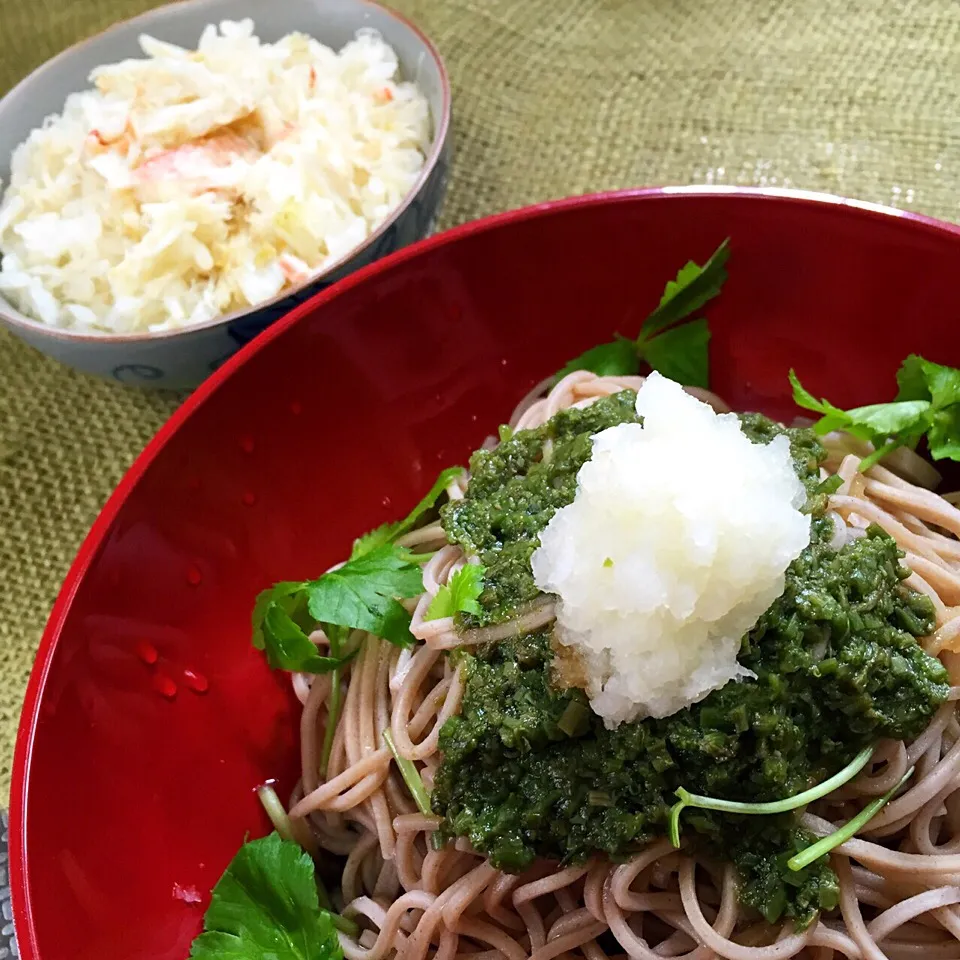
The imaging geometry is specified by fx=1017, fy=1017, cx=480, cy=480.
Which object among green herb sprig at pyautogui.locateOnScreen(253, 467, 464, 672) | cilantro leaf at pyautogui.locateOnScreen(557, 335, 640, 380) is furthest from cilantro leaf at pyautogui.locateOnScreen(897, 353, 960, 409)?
green herb sprig at pyautogui.locateOnScreen(253, 467, 464, 672)

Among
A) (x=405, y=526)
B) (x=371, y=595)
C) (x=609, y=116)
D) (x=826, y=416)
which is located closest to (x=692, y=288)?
(x=826, y=416)

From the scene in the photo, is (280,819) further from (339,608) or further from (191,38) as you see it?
(191,38)

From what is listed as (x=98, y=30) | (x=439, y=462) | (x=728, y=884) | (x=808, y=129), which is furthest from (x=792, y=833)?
(x=98, y=30)

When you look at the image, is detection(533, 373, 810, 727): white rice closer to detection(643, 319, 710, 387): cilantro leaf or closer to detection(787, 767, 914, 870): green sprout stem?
detection(787, 767, 914, 870): green sprout stem

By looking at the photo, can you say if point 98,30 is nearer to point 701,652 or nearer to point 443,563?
point 443,563

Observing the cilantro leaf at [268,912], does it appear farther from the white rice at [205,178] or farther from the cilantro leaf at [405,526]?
the white rice at [205,178]

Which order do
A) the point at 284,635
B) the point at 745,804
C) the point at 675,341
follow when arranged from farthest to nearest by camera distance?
1. the point at 675,341
2. the point at 284,635
3. the point at 745,804
